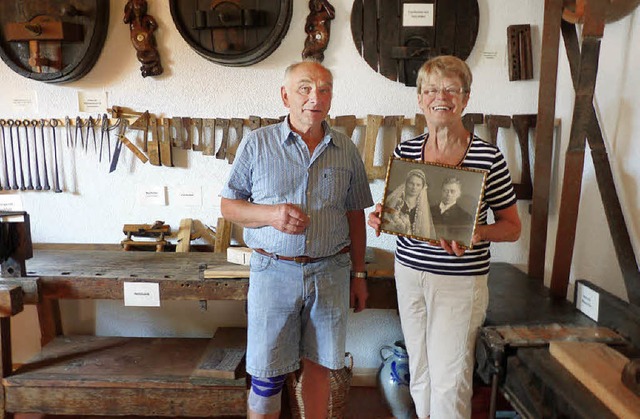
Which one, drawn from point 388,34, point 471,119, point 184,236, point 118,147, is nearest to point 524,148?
point 471,119

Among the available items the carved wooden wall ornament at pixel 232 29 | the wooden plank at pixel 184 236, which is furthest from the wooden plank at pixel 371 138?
the wooden plank at pixel 184 236

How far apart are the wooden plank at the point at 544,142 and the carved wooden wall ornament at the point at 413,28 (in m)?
0.32

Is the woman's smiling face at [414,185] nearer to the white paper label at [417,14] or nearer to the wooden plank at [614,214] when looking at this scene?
the wooden plank at [614,214]

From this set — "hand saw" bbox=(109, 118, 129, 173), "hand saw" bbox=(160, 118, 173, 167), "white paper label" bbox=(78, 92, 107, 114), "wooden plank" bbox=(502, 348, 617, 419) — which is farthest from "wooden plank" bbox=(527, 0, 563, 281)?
"white paper label" bbox=(78, 92, 107, 114)

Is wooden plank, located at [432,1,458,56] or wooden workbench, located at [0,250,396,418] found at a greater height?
wooden plank, located at [432,1,458,56]

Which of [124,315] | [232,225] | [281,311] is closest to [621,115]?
[281,311]

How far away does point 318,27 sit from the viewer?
2.11 meters

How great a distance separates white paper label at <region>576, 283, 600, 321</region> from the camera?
1.58 metres

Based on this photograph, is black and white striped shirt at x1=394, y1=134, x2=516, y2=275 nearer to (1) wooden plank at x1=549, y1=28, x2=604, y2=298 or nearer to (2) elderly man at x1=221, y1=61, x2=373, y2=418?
(2) elderly man at x1=221, y1=61, x2=373, y2=418

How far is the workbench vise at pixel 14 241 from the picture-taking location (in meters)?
1.77

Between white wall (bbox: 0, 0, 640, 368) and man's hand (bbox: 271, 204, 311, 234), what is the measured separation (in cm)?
92

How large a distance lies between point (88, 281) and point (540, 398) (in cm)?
163

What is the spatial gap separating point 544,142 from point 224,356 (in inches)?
65.6

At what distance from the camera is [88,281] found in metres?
1.82
